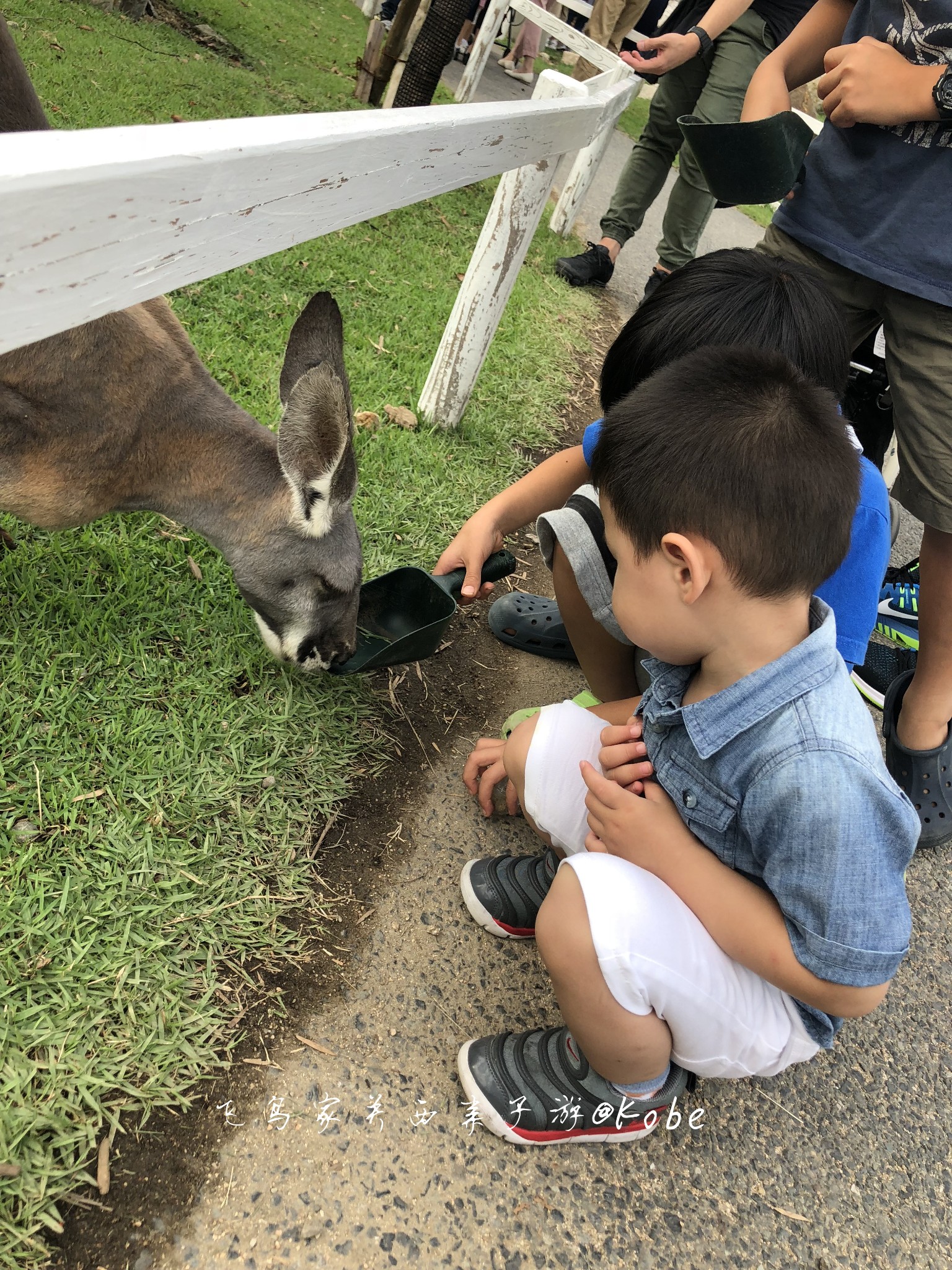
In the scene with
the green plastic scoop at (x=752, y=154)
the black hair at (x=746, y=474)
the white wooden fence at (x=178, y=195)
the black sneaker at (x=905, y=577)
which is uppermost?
the green plastic scoop at (x=752, y=154)

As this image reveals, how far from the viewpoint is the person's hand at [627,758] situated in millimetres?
1661

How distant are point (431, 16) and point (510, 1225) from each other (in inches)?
259

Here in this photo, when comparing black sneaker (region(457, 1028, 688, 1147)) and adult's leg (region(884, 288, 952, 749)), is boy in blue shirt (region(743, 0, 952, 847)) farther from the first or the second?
black sneaker (region(457, 1028, 688, 1147))

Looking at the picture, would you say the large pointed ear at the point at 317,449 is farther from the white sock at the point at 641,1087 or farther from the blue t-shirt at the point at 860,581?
the white sock at the point at 641,1087

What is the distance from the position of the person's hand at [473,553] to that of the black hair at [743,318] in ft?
1.85

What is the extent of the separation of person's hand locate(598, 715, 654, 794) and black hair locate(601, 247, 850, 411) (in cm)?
83

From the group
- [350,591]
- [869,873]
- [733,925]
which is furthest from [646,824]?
[350,591]

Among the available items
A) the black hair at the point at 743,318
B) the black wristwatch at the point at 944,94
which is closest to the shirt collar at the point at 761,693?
the black hair at the point at 743,318

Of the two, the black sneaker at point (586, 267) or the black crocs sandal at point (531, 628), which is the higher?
the black sneaker at point (586, 267)

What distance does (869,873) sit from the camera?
1.33 meters

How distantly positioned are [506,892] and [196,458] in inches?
54.5

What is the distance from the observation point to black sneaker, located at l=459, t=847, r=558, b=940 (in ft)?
6.49

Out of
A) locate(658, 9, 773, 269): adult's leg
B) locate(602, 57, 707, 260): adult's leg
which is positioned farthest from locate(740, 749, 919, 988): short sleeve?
locate(602, 57, 707, 260): adult's leg

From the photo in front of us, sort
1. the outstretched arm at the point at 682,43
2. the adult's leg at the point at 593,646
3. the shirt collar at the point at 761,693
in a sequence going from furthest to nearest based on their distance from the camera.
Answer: the outstretched arm at the point at 682,43 < the adult's leg at the point at 593,646 < the shirt collar at the point at 761,693
